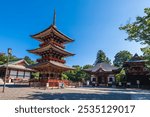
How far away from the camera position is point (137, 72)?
138 ft

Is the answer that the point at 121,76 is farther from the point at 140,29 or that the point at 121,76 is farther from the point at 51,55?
the point at 140,29

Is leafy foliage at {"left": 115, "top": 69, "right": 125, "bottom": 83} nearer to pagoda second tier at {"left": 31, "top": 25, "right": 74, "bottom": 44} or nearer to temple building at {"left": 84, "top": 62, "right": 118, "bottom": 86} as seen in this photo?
temple building at {"left": 84, "top": 62, "right": 118, "bottom": 86}

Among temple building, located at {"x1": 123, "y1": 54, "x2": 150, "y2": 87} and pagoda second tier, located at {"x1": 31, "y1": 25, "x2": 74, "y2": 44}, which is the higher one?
pagoda second tier, located at {"x1": 31, "y1": 25, "x2": 74, "y2": 44}

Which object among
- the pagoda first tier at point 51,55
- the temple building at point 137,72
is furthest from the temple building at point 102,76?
the pagoda first tier at point 51,55

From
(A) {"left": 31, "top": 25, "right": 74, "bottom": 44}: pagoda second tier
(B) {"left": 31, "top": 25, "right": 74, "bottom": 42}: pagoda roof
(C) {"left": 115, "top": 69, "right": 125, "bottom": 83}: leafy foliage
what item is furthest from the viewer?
(C) {"left": 115, "top": 69, "right": 125, "bottom": 83}: leafy foliage

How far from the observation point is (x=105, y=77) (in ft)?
160

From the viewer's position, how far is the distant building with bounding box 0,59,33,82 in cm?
4288

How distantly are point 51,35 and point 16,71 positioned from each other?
60.3 feet

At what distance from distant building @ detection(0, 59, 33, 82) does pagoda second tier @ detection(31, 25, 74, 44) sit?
45.3 ft

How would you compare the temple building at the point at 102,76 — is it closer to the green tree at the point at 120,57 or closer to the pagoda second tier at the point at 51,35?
the pagoda second tier at the point at 51,35

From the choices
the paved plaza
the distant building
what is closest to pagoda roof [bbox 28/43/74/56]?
the paved plaza

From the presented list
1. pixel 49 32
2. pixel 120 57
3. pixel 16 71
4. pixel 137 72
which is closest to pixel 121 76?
pixel 137 72

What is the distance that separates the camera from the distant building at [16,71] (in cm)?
4288

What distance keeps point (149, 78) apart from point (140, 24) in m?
26.5
